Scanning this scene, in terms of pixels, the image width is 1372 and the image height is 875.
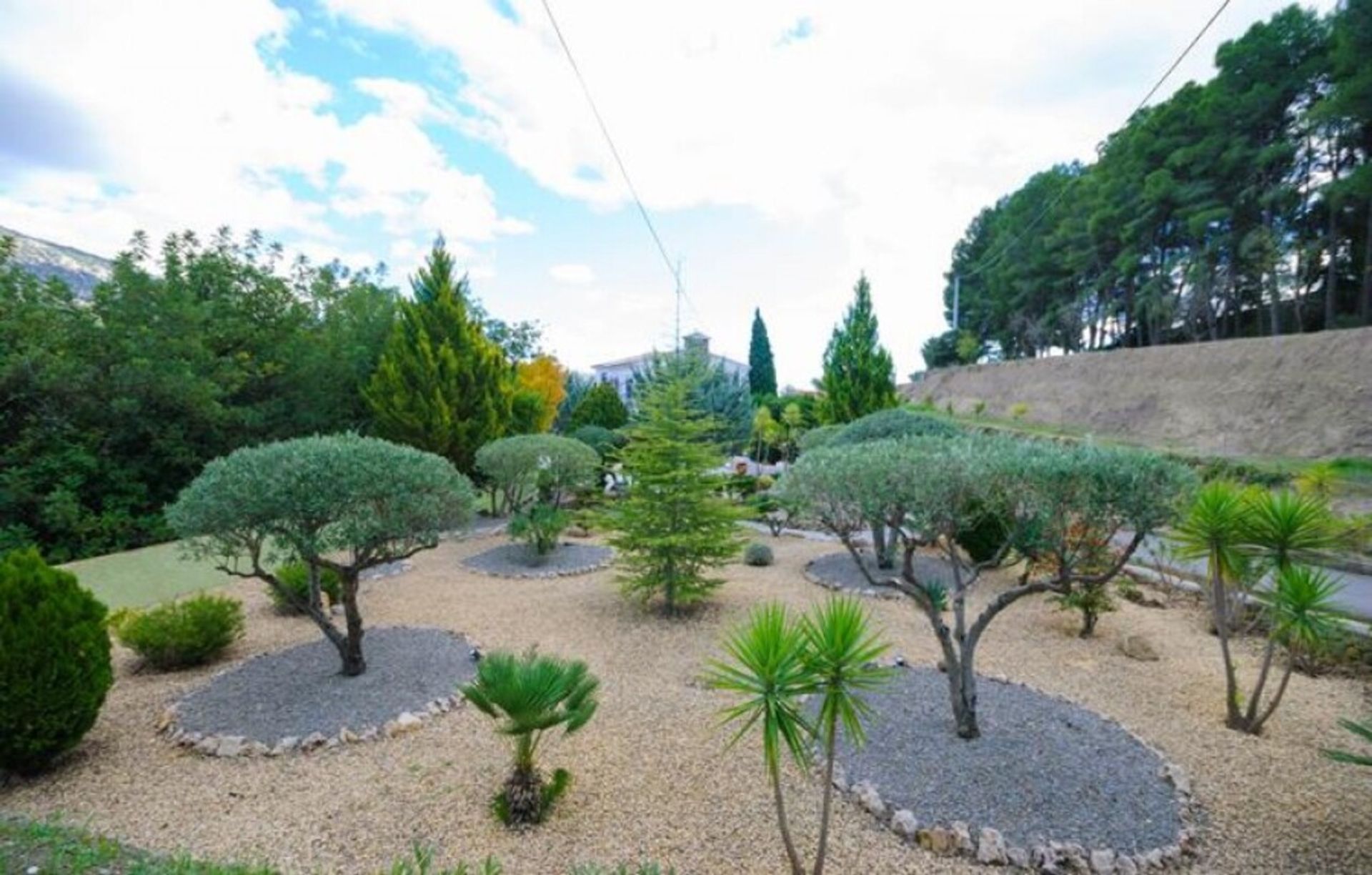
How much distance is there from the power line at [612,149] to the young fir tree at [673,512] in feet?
9.54

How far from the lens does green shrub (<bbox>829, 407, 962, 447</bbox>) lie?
7.86 metres

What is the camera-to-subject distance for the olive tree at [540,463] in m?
9.63

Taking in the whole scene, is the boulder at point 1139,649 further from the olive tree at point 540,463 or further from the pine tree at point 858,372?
the pine tree at point 858,372

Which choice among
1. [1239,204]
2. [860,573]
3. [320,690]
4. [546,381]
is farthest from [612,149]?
[1239,204]

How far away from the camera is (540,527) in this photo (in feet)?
28.0

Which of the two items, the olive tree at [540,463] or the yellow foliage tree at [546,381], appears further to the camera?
the yellow foliage tree at [546,381]

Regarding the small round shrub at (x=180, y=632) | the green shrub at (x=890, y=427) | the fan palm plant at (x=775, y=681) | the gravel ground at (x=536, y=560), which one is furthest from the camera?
the gravel ground at (x=536, y=560)

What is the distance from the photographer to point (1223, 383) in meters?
15.9

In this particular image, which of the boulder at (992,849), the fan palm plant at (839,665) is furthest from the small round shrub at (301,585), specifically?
the boulder at (992,849)

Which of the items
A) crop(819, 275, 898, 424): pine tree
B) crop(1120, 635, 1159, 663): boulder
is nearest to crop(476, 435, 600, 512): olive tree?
crop(1120, 635, 1159, 663): boulder

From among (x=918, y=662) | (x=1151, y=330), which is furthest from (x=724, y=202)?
(x=1151, y=330)

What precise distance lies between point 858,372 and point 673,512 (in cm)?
1191

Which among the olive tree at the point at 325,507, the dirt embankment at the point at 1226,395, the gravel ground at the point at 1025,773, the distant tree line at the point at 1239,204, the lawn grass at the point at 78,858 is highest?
the distant tree line at the point at 1239,204

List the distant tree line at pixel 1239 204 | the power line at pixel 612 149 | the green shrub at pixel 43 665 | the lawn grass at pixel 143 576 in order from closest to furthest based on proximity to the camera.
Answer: the green shrub at pixel 43 665
the power line at pixel 612 149
the lawn grass at pixel 143 576
the distant tree line at pixel 1239 204
